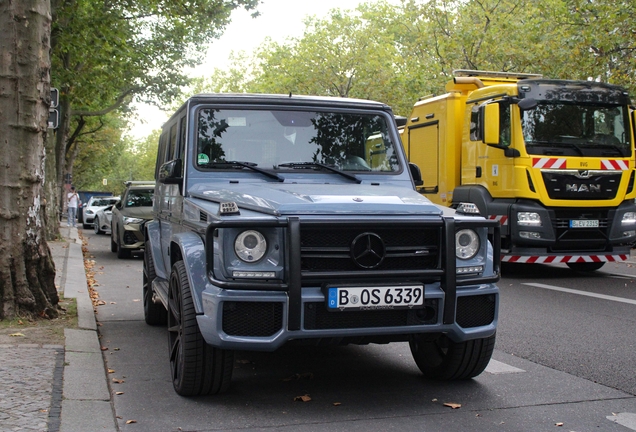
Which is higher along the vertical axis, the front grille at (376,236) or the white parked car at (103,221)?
the front grille at (376,236)

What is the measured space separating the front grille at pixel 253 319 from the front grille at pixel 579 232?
28.6ft

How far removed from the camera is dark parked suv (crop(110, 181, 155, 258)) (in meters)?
17.6

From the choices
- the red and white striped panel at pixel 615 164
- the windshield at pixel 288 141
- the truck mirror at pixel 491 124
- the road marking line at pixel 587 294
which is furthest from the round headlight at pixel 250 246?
the red and white striped panel at pixel 615 164

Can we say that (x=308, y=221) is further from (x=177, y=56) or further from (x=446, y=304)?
(x=177, y=56)

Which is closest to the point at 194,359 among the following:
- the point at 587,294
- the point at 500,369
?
the point at 500,369

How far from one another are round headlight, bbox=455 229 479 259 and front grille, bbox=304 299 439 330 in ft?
1.29

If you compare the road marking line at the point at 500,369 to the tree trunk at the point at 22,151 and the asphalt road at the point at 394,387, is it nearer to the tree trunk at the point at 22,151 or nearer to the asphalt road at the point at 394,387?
the asphalt road at the point at 394,387

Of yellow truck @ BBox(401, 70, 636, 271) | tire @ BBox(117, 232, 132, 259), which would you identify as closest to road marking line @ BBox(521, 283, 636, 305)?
yellow truck @ BBox(401, 70, 636, 271)

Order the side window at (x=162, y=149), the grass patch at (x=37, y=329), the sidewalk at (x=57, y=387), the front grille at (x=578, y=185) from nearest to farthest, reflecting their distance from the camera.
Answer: the sidewalk at (x=57, y=387)
the grass patch at (x=37, y=329)
the side window at (x=162, y=149)
the front grille at (x=578, y=185)

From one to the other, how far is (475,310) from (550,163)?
7879 mm

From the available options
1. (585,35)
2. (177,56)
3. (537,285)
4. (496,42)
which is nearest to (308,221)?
(537,285)

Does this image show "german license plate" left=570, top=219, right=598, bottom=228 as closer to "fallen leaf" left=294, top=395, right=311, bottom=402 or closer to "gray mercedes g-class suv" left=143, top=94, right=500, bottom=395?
"gray mercedes g-class suv" left=143, top=94, right=500, bottom=395

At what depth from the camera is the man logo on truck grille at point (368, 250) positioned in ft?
15.5

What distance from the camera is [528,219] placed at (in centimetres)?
1239
